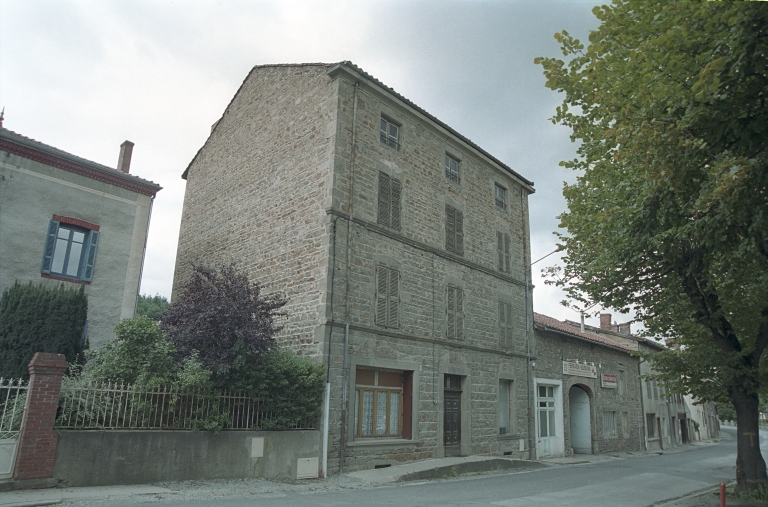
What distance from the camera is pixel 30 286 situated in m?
12.5

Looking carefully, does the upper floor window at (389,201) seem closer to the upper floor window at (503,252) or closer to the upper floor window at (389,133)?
the upper floor window at (389,133)

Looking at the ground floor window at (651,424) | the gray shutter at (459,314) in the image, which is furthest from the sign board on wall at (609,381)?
the gray shutter at (459,314)

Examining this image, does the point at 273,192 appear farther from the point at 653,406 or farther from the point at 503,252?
the point at 653,406

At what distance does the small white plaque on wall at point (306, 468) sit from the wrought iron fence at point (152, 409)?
1212 millimetres

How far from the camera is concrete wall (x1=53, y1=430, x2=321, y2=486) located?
9094 millimetres

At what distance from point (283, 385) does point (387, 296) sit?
410 cm

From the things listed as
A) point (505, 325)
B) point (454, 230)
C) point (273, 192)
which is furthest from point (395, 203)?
point (505, 325)

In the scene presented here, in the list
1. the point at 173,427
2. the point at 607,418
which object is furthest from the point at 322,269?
the point at 607,418

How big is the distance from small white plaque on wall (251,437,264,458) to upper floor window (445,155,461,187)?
34.7ft

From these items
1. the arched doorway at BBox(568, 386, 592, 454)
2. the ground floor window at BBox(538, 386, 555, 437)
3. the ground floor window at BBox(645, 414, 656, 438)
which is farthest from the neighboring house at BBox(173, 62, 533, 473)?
the ground floor window at BBox(645, 414, 656, 438)

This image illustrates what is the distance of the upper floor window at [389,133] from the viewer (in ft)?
53.5

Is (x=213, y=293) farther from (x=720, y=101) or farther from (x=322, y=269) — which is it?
(x=720, y=101)

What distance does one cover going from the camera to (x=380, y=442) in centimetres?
1391

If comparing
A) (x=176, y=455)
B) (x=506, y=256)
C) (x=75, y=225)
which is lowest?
(x=176, y=455)
